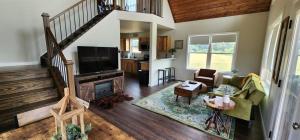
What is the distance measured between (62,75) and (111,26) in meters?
2.17

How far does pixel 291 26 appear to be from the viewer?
192 cm

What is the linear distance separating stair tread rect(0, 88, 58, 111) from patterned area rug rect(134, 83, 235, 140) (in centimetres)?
201

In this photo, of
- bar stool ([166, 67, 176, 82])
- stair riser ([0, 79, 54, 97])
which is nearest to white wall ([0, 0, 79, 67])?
stair riser ([0, 79, 54, 97])

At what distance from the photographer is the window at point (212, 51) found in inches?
214

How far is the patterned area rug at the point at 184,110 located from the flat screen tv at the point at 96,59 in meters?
1.50

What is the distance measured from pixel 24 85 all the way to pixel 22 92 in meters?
0.14

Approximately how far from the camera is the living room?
1.63 metres

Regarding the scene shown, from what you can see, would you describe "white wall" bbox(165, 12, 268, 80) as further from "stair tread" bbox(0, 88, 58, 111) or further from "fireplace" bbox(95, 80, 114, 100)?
"stair tread" bbox(0, 88, 58, 111)

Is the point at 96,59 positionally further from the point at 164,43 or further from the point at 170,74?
the point at 170,74

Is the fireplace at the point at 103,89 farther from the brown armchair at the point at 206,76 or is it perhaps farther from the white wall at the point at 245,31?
the white wall at the point at 245,31

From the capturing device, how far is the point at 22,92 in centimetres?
269

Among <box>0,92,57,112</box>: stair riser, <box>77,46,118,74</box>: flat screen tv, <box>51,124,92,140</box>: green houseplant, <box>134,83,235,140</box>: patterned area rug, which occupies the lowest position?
<box>134,83,235,140</box>: patterned area rug

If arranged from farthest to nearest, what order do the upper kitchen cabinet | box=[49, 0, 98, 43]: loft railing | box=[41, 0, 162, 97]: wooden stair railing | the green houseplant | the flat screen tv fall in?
1. the upper kitchen cabinet
2. box=[49, 0, 98, 43]: loft railing
3. the flat screen tv
4. box=[41, 0, 162, 97]: wooden stair railing
5. the green houseplant

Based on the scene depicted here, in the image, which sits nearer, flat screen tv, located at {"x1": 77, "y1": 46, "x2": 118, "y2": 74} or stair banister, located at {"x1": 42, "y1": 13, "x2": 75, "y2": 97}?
stair banister, located at {"x1": 42, "y1": 13, "x2": 75, "y2": 97}
